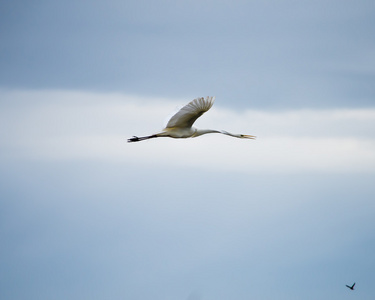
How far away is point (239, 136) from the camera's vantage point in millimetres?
47531

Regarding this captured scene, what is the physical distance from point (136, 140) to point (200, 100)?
5.90m

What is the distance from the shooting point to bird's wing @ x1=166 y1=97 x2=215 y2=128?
3941 centimetres

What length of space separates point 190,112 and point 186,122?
5.05 feet

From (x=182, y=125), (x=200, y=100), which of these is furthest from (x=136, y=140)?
(x=200, y=100)

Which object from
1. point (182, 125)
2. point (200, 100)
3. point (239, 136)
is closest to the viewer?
point (200, 100)

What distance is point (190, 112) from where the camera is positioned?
133ft

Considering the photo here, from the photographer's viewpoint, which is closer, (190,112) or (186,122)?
(190,112)

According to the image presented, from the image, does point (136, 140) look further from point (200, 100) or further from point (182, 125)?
point (200, 100)

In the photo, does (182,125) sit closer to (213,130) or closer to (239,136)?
(213,130)

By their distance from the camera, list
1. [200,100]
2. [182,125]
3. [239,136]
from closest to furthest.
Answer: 1. [200,100]
2. [182,125]
3. [239,136]

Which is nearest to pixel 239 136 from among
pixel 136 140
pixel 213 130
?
pixel 213 130

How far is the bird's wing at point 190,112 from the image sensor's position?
3941 cm

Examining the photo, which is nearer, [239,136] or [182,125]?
[182,125]

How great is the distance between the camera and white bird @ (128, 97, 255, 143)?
39.6m
